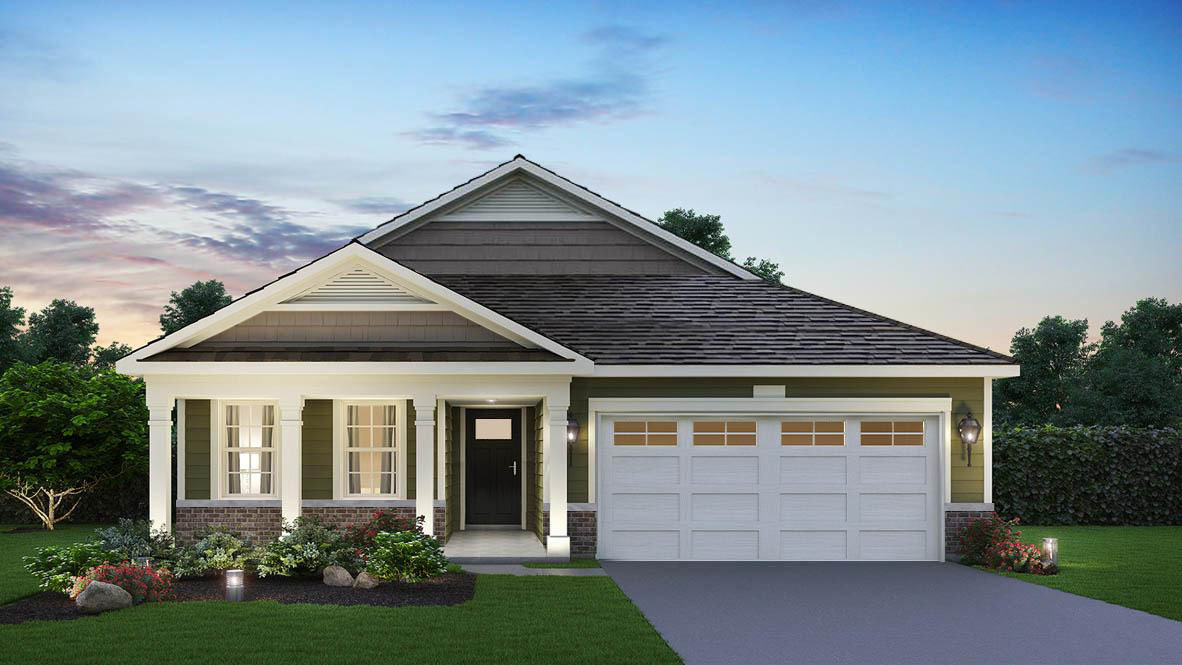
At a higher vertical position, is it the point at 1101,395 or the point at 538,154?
the point at 538,154

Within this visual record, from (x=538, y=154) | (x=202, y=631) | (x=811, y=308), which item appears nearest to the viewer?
(x=202, y=631)

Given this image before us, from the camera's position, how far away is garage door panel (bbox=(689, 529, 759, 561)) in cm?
1544

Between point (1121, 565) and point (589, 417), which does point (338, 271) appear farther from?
point (1121, 565)

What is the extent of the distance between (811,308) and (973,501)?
4114 mm

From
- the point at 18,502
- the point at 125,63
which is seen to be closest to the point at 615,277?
the point at 125,63

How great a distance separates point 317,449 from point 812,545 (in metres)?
7.61

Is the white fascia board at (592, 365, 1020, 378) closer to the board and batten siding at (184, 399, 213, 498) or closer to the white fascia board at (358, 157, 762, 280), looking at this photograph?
the white fascia board at (358, 157, 762, 280)

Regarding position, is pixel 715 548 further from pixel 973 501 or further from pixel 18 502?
pixel 18 502

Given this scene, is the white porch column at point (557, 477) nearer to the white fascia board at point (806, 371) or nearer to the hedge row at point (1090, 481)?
the white fascia board at point (806, 371)

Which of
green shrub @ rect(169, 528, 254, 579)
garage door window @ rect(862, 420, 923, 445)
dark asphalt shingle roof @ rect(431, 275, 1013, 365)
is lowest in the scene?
green shrub @ rect(169, 528, 254, 579)

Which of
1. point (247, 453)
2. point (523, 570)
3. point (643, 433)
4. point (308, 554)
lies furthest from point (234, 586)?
point (643, 433)

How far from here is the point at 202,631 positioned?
9.80m

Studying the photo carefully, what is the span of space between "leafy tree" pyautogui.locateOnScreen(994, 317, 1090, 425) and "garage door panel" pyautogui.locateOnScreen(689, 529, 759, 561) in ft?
80.4

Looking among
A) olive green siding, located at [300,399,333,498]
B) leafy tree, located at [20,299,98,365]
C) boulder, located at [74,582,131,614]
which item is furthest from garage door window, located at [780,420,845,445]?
leafy tree, located at [20,299,98,365]
